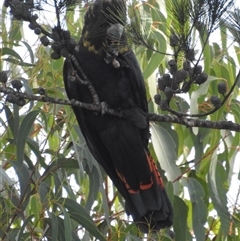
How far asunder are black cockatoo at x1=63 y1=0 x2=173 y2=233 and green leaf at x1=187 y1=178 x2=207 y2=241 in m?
0.33

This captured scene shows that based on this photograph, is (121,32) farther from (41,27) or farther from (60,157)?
(60,157)

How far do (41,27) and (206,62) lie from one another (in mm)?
1390

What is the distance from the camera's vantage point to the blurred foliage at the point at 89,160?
322 cm

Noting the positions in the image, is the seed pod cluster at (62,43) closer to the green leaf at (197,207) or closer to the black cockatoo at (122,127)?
the black cockatoo at (122,127)

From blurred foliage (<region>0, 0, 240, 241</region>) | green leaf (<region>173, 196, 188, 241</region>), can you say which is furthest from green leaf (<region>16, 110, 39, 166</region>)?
green leaf (<region>173, 196, 188, 241</region>)

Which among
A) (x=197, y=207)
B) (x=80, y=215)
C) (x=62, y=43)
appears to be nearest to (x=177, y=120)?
(x=62, y=43)

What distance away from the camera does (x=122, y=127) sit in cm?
324

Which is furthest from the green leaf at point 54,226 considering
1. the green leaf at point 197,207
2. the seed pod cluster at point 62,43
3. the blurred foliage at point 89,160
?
the seed pod cluster at point 62,43

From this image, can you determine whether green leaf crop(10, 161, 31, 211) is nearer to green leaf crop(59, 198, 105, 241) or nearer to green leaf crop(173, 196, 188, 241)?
green leaf crop(59, 198, 105, 241)

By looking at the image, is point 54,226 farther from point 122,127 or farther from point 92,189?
point 122,127

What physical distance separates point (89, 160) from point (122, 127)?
30 cm

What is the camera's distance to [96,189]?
339cm

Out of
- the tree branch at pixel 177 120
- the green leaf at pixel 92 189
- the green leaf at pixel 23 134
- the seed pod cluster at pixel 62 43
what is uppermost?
the seed pod cluster at pixel 62 43

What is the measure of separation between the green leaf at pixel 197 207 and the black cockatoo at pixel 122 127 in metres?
0.33
